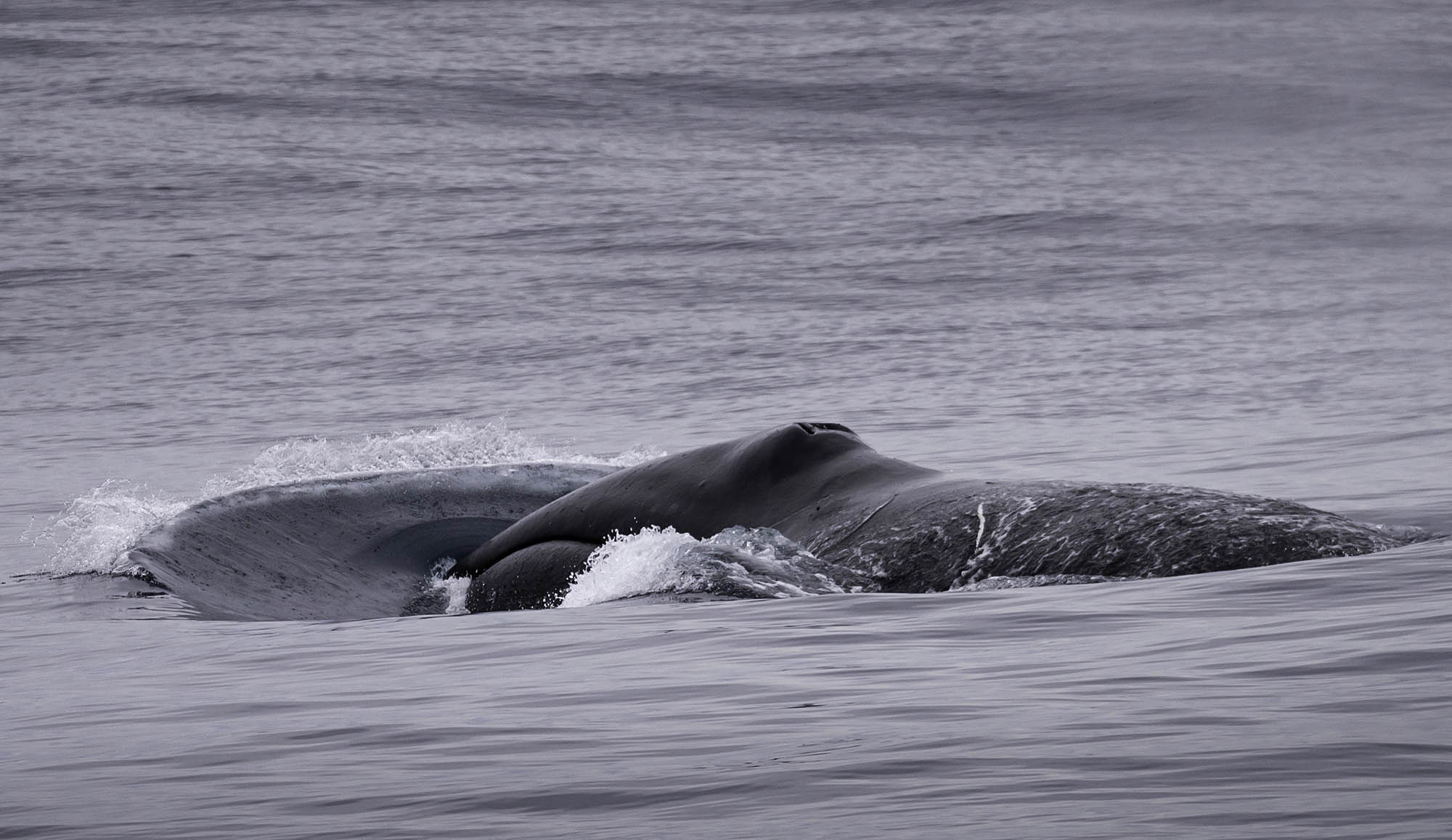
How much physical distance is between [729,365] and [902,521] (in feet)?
49.7

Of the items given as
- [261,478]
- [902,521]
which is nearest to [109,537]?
[261,478]

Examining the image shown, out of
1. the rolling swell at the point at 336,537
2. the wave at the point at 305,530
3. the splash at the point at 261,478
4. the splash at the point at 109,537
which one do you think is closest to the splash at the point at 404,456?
the splash at the point at 261,478

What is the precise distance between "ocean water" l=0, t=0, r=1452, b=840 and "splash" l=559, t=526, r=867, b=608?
14cm

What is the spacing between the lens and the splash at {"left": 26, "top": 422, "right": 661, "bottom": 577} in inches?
355

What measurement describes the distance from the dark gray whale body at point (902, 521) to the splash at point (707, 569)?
9 cm

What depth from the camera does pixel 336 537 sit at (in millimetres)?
9109

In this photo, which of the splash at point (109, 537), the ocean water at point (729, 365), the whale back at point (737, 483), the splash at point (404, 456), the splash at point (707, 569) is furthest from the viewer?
the splash at point (404, 456)

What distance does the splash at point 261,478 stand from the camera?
902 cm

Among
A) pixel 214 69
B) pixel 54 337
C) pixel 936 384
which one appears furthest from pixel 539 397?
pixel 214 69

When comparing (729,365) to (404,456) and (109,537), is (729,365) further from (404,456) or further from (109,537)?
(109,537)

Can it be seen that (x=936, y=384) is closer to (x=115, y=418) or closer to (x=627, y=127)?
(x=115, y=418)

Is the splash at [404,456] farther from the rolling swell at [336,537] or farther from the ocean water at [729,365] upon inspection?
the rolling swell at [336,537]

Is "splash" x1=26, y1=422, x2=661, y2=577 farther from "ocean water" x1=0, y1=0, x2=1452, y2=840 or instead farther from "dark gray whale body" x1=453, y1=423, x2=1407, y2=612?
"dark gray whale body" x1=453, y1=423, x2=1407, y2=612

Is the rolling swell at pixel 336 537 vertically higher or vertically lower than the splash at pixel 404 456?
higher
